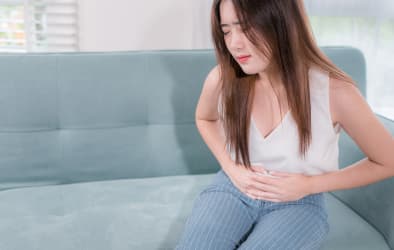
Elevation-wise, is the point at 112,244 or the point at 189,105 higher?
the point at 189,105

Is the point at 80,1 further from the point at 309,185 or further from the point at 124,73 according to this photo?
the point at 309,185

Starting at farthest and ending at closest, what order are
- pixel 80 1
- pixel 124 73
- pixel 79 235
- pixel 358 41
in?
1. pixel 358 41
2. pixel 80 1
3. pixel 124 73
4. pixel 79 235

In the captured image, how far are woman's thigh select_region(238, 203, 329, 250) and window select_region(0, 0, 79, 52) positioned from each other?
5.23ft

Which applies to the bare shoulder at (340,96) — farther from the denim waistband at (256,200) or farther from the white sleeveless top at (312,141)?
the denim waistband at (256,200)

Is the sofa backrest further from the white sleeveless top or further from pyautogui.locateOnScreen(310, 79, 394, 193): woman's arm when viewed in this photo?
pyautogui.locateOnScreen(310, 79, 394, 193): woman's arm

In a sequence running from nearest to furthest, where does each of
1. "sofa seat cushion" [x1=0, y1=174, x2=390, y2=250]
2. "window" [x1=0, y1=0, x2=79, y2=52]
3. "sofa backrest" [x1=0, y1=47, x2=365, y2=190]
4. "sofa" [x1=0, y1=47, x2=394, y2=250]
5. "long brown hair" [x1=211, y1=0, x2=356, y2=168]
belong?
"long brown hair" [x1=211, y1=0, x2=356, y2=168] < "sofa seat cushion" [x1=0, y1=174, x2=390, y2=250] < "sofa" [x1=0, y1=47, x2=394, y2=250] < "sofa backrest" [x1=0, y1=47, x2=365, y2=190] < "window" [x1=0, y1=0, x2=79, y2=52]

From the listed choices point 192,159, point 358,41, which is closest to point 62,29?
point 192,159

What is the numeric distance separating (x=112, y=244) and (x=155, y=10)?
1427mm

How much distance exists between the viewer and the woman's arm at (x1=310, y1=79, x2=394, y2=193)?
4.40ft

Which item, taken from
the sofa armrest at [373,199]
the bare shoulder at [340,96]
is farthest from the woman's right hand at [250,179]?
the sofa armrest at [373,199]

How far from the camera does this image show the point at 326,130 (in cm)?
139

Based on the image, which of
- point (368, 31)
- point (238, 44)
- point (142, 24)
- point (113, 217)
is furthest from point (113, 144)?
point (368, 31)

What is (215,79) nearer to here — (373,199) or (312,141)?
(312,141)

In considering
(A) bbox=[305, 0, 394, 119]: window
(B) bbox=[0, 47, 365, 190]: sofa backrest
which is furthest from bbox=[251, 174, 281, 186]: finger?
(A) bbox=[305, 0, 394, 119]: window
